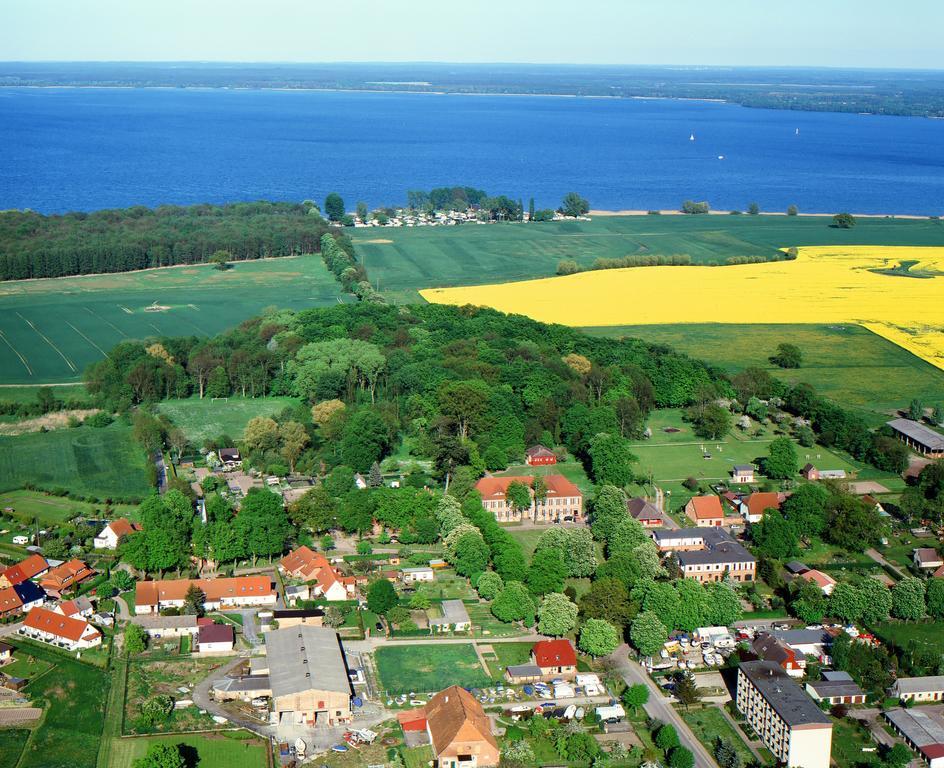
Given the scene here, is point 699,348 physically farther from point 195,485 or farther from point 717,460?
point 195,485

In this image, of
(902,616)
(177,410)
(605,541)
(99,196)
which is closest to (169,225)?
(99,196)

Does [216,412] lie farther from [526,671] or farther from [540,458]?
[526,671]

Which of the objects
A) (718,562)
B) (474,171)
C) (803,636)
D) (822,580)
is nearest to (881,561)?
(822,580)

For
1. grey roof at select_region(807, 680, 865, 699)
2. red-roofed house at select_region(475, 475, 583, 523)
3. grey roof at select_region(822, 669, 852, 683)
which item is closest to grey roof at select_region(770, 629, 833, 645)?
grey roof at select_region(822, 669, 852, 683)

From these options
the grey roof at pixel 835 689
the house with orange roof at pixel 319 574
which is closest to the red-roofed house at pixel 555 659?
the grey roof at pixel 835 689

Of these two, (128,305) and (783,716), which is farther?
(128,305)
